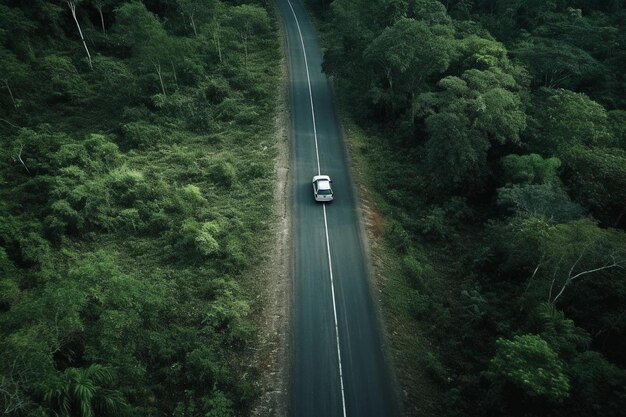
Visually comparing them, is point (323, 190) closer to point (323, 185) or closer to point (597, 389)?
point (323, 185)

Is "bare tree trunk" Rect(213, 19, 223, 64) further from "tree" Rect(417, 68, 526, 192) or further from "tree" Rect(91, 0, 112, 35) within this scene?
"tree" Rect(417, 68, 526, 192)

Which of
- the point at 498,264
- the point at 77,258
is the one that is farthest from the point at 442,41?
the point at 77,258

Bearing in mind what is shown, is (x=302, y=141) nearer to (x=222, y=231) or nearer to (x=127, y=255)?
(x=222, y=231)

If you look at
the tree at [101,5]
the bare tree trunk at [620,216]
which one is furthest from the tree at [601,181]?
the tree at [101,5]

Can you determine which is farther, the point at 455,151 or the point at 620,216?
the point at 455,151

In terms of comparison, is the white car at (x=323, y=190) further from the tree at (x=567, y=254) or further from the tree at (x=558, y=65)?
the tree at (x=558, y=65)

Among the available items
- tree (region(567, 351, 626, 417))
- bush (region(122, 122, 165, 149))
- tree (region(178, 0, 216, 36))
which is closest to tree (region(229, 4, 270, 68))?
tree (region(178, 0, 216, 36))

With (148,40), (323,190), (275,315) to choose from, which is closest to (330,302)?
(275,315)
